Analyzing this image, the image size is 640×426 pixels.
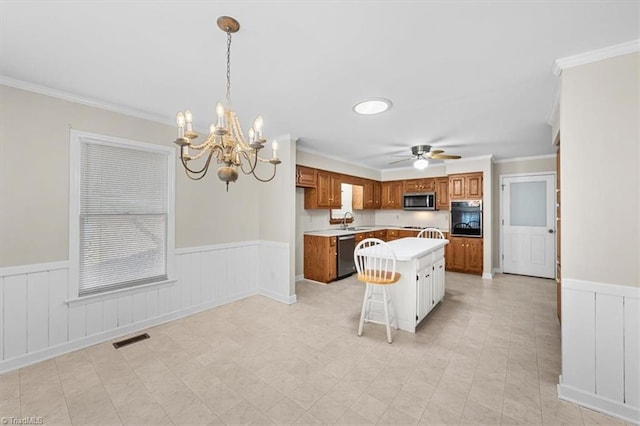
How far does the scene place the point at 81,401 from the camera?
1983mm

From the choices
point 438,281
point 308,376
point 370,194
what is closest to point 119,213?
point 308,376

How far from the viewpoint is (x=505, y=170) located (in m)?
5.81

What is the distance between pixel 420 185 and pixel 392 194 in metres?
0.79

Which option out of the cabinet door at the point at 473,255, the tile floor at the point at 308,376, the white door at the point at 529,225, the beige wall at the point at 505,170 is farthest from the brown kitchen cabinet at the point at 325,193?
the white door at the point at 529,225

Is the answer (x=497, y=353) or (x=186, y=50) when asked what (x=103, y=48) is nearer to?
(x=186, y=50)

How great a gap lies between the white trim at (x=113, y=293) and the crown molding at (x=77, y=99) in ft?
6.53

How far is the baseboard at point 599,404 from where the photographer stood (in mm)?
1798

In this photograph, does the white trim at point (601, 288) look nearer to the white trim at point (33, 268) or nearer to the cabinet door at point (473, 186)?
the cabinet door at point (473, 186)

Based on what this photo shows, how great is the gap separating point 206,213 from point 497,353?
12.4 feet

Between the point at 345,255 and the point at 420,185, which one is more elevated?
the point at 420,185

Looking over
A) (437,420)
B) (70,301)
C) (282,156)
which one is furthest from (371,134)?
(70,301)

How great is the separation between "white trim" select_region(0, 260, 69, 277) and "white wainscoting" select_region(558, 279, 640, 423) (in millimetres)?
4448

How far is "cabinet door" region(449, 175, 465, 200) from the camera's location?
5793 millimetres

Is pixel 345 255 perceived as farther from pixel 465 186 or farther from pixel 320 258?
pixel 465 186
